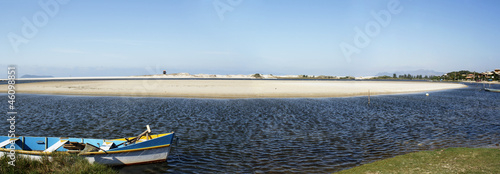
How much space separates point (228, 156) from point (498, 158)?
11154 mm

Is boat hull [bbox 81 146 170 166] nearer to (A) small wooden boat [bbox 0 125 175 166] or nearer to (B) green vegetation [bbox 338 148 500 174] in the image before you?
(A) small wooden boat [bbox 0 125 175 166]

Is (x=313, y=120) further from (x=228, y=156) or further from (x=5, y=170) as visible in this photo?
(x=5, y=170)

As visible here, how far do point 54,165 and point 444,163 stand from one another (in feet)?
47.0

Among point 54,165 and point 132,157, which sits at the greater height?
point 54,165

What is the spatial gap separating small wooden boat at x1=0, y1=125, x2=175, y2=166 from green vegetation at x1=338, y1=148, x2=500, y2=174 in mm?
7937

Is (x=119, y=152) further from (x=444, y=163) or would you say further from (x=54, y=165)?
(x=444, y=163)

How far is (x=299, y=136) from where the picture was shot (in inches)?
755

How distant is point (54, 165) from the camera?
1061cm

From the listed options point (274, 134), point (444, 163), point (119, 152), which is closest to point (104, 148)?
point (119, 152)

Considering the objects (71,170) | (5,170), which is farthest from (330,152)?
(5,170)

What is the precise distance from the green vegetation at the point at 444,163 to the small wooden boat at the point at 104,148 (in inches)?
312

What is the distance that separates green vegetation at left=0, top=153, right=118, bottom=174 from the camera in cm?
1013

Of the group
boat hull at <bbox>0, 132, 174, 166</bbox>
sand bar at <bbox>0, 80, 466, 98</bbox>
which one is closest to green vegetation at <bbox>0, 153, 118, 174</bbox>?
boat hull at <bbox>0, 132, 174, 166</bbox>

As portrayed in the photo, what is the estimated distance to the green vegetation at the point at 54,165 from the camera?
33.2ft
